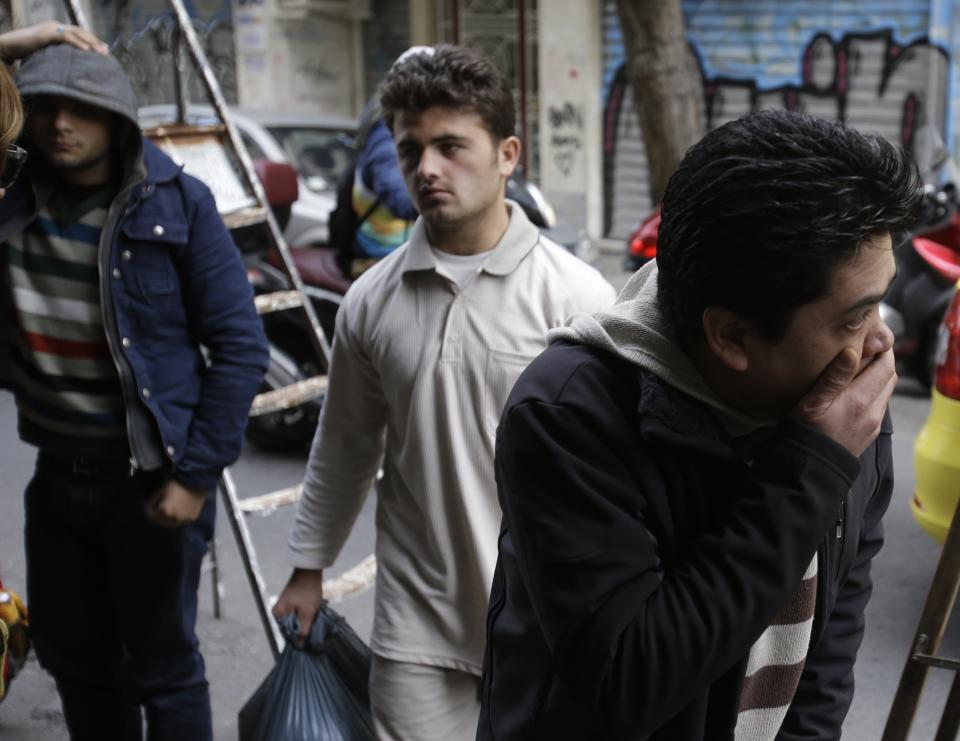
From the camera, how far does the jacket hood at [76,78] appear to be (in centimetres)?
299

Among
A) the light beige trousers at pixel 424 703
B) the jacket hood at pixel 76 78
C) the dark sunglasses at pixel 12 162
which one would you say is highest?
the jacket hood at pixel 76 78

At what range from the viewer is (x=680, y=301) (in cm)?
154

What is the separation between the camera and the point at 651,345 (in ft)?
5.14

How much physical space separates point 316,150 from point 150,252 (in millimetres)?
7734

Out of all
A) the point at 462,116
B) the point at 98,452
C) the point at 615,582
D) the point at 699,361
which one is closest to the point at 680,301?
the point at 699,361

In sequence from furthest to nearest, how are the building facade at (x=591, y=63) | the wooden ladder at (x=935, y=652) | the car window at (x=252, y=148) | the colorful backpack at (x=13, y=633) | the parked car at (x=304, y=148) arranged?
the building facade at (x=591, y=63)
the car window at (x=252, y=148)
the parked car at (x=304, y=148)
the colorful backpack at (x=13, y=633)
the wooden ladder at (x=935, y=652)

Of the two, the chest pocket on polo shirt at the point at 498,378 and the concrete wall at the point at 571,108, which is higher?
the chest pocket on polo shirt at the point at 498,378

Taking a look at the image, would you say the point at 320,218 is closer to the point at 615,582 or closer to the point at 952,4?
the point at 952,4

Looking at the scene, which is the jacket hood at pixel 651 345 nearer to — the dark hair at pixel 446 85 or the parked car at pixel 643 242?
the dark hair at pixel 446 85

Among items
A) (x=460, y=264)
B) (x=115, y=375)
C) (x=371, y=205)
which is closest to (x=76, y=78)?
(x=115, y=375)

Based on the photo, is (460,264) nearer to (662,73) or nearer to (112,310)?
(112,310)

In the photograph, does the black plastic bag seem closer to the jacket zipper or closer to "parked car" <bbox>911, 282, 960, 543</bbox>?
the jacket zipper

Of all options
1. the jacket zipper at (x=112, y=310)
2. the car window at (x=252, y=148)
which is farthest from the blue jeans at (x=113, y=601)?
the car window at (x=252, y=148)

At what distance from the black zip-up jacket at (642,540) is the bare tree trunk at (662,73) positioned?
750 centimetres
